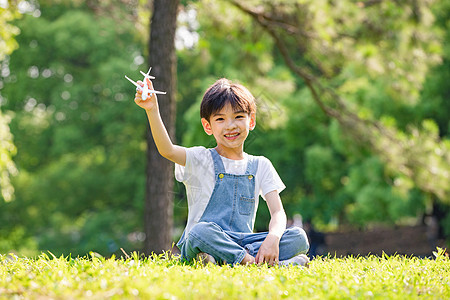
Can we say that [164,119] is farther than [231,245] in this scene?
Yes

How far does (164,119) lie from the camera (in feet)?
18.7

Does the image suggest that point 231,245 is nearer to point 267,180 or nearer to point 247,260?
point 247,260

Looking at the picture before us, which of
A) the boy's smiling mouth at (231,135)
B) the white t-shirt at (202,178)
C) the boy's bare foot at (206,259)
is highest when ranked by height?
the boy's smiling mouth at (231,135)

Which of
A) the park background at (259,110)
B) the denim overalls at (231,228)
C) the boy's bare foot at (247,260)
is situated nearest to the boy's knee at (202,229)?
the denim overalls at (231,228)

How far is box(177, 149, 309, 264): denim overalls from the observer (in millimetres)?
3180

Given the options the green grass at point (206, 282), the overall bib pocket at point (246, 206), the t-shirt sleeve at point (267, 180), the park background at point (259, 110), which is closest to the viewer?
the green grass at point (206, 282)

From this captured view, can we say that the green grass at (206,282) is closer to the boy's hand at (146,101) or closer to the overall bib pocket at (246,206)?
the overall bib pocket at (246,206)

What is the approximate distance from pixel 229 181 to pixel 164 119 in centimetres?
234

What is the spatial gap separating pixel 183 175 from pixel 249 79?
445cm

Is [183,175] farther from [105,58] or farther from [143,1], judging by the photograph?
[105,58]

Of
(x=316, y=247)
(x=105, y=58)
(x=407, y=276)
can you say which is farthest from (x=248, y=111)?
(x=105, y=58)

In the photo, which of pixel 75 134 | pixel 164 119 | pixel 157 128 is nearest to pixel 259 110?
pixel 164 119

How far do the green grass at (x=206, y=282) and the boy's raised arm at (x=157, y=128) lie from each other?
704 mm

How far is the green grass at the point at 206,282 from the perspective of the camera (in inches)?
83.9
